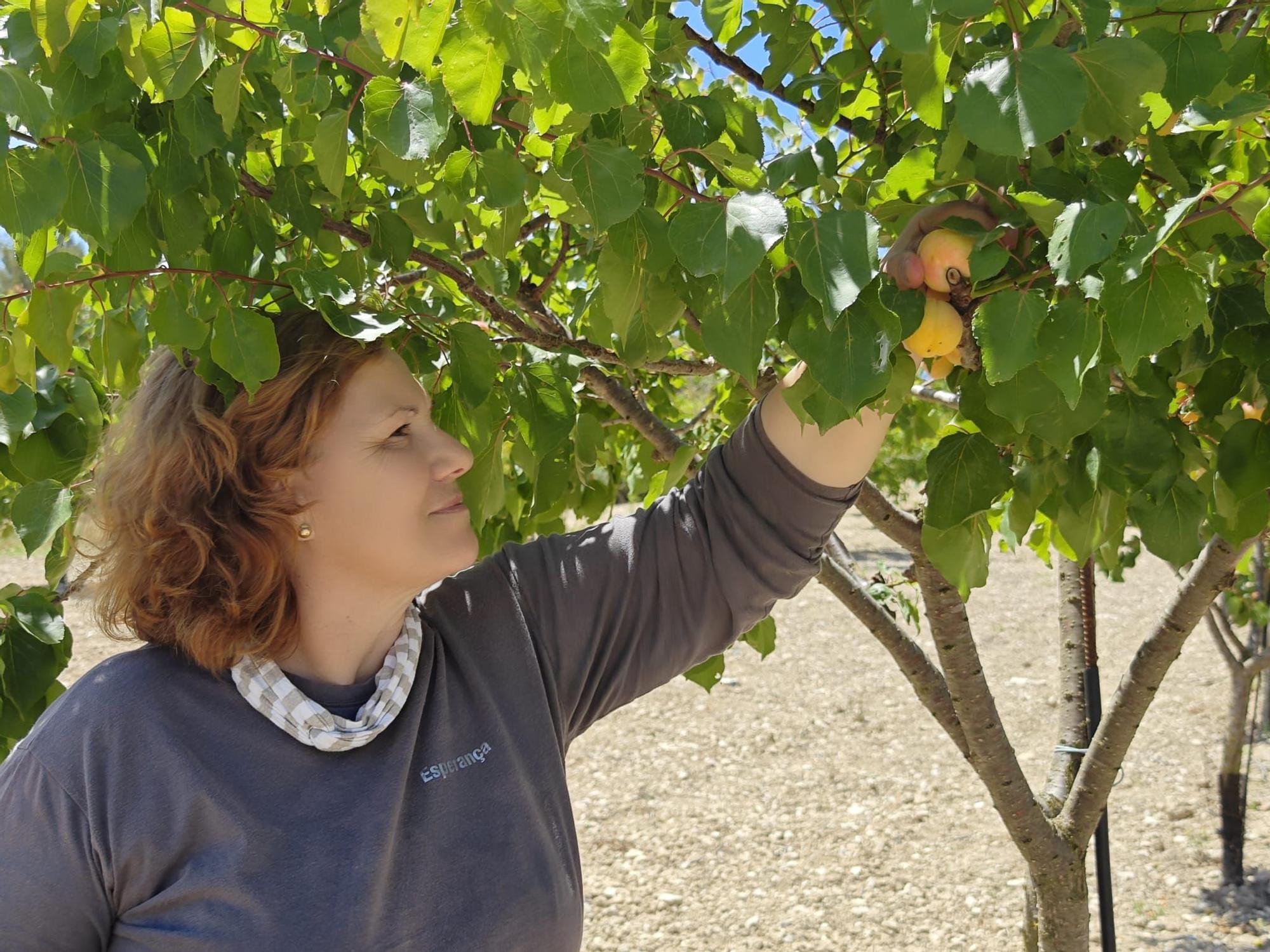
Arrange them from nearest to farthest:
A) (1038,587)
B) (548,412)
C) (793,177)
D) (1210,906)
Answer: (793,177) → (548,412) → (1210,906) → (1038,587)

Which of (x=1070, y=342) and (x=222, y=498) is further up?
(x=222, y=498)

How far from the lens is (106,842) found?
4.17 feet

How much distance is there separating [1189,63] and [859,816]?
4.58 m

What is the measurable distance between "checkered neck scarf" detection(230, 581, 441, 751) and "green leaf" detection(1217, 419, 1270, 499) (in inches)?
40.5

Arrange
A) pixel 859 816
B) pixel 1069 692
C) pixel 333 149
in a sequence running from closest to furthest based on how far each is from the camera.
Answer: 1. pixel 333 149
2. pixel 1069 692
3. pixel 859 816

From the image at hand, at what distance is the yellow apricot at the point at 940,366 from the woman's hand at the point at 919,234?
14 centimetres

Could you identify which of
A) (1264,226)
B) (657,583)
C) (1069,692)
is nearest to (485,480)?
(657,583)

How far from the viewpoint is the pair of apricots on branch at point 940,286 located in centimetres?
106

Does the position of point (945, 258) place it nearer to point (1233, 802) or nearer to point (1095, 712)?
point (1095, 712)

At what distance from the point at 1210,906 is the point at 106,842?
4050mm

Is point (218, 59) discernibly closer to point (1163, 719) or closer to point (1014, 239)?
point (1014, 239)

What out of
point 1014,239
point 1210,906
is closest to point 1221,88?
point 1014,239

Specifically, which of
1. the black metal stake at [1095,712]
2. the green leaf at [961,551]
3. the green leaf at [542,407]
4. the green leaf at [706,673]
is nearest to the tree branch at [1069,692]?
the black metal stake at [1095,712]

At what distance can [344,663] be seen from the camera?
1550 millimetres
